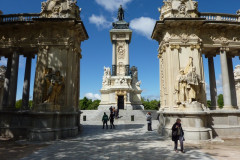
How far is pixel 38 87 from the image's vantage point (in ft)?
39.1

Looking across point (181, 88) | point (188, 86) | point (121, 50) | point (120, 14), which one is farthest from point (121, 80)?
point (188, 86)

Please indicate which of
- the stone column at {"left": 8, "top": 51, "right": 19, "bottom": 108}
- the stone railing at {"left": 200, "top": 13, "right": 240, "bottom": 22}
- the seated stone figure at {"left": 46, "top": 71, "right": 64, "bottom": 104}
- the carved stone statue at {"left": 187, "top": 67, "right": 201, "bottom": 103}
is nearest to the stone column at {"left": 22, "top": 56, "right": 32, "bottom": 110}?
the stone column at {"left": 8, "top": 51, "right": 19, "bottom": 108}

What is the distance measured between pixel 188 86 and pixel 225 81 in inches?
169

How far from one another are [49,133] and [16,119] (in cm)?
359

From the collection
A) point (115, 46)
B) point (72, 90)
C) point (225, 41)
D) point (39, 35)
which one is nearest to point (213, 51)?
point (225, 41)

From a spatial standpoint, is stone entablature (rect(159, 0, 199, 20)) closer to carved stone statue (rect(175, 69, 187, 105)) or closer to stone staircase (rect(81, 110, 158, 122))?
carved stone statue (rect(175, 69, 187, 105))

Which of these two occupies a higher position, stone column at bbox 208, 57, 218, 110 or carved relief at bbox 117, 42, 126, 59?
carved relief at bbox 117, 42, 126, 59

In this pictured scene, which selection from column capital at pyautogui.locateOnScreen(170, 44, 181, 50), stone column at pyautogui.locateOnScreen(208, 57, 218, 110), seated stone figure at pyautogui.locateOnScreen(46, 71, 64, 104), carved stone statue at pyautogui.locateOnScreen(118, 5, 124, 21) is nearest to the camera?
seated stone figure at pyautogui.locateOnScreen(46, 71, 64, 104)

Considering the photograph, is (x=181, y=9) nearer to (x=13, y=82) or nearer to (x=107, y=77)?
(x=13, y=82)

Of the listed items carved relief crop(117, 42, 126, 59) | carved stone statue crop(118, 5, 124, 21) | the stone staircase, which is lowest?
the stone staircase

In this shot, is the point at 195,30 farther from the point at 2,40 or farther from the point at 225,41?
the point at 2,40

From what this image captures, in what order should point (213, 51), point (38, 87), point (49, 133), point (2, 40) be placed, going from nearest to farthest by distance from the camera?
point (49, 133) < point (38, 87) < point (2, 40) < point (213, 51)

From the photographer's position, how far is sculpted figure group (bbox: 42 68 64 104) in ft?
36.2

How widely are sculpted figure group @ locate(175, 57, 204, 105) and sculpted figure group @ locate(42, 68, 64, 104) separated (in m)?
8.00
